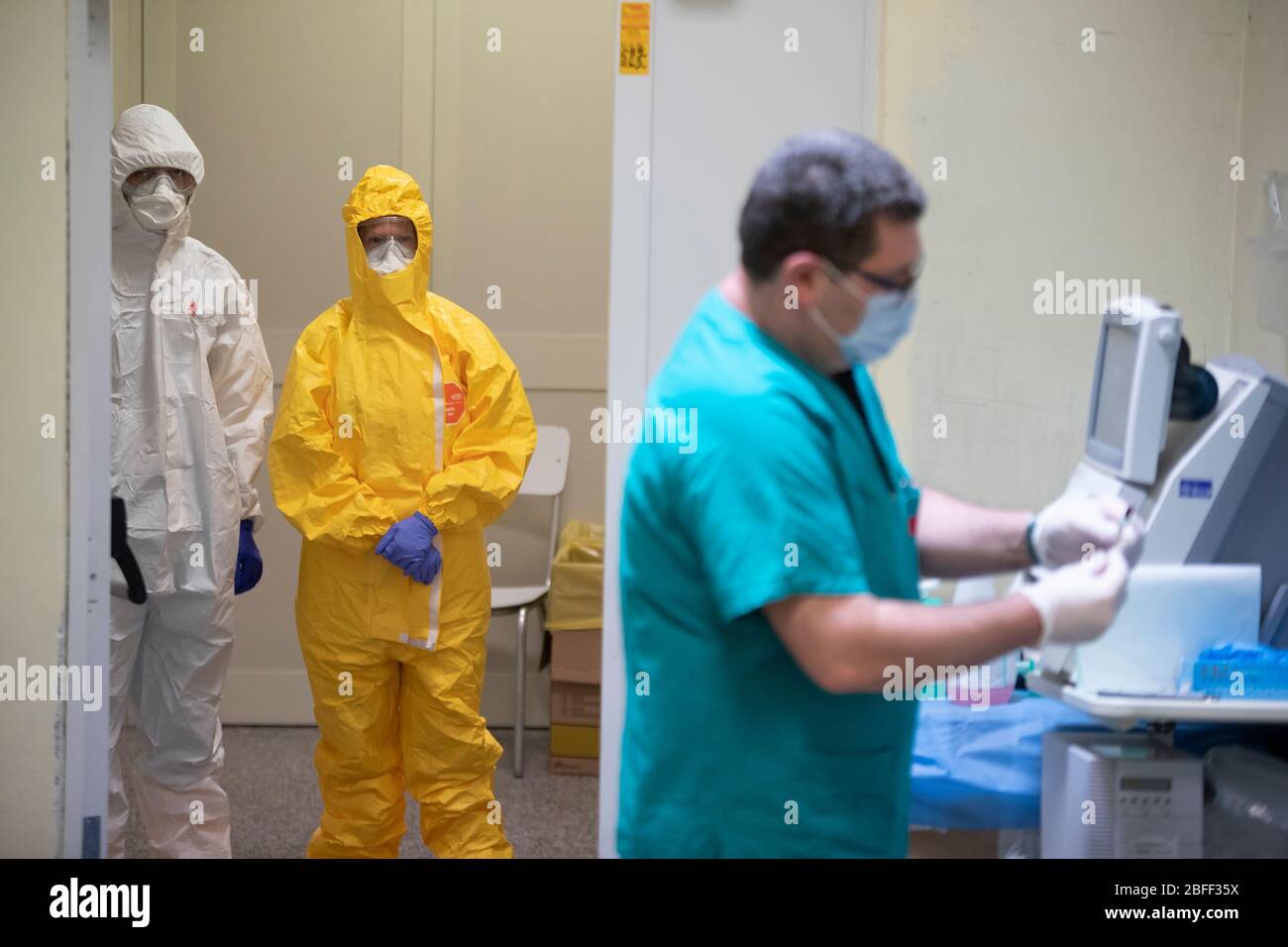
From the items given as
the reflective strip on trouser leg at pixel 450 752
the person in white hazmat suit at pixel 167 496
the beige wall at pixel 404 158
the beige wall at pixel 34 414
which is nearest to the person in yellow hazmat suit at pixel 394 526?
the reflective strip on trouser leg at pixel 450 752

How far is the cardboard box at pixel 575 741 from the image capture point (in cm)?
362

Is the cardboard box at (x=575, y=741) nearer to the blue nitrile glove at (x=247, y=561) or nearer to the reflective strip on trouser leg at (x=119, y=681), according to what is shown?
the blue nitrile glove at (x=247, y=561)

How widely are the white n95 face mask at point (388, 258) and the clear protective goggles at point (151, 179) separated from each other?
1.41 feet

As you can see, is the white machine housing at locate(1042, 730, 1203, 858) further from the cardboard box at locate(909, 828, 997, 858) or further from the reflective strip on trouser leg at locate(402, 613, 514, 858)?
the reflective strip on trouser leg at locate(402, 613, 514, 858)

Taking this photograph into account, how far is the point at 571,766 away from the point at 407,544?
1282mm

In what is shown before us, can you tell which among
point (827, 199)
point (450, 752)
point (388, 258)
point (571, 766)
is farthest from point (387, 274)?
point (827, 199)

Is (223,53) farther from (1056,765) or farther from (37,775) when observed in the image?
(1056,765)

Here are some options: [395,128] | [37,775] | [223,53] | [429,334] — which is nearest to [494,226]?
[395,128]

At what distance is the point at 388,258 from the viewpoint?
274 centimetres

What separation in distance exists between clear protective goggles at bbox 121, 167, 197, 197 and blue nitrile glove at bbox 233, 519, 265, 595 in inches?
29.5

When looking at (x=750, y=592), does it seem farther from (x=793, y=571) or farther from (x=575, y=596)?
(x=575, y=596)

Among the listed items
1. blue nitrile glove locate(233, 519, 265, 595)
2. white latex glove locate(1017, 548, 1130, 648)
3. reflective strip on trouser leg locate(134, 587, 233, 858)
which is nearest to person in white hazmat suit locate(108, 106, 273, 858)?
reflective strip on trouser leg locate(134, 587, 233, 858)

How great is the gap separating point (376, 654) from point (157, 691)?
0.49 m
